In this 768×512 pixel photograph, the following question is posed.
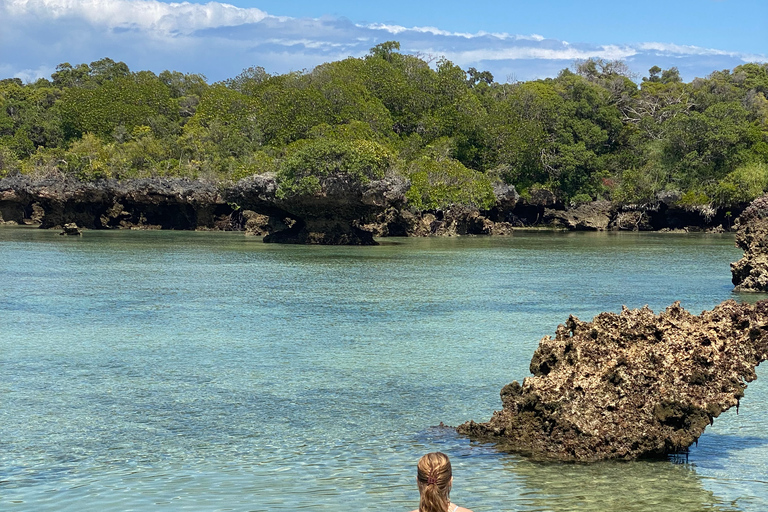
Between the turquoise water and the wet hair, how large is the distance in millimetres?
4048

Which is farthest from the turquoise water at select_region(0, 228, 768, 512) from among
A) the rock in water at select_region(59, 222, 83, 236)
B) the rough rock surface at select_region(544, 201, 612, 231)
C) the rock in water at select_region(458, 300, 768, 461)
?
the rough rock surface at select_region(544, 201, 612, 231)

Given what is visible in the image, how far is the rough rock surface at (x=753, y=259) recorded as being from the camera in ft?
88.9

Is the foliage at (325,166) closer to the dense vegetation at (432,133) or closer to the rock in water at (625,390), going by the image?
the dense vegetation at (432,133)

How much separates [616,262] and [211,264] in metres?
16.7

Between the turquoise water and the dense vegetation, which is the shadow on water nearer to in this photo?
the turquoise water

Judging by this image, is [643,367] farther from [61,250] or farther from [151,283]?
[61,250]

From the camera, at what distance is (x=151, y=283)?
2956 centimetres

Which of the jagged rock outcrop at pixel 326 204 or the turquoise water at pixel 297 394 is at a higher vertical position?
the jagged rock outcrop at pixel 326 204

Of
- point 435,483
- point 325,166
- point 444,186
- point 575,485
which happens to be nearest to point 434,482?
point 435,483

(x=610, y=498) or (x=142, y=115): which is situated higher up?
(x=142, y=115)

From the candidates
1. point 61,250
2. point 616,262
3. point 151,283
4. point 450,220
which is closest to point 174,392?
point 151,283

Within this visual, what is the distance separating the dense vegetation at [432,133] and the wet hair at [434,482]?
Result: 170 feet

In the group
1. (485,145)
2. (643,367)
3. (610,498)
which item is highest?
(485,145)

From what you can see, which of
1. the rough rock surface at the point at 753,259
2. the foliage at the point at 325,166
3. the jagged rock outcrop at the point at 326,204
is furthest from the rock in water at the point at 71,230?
the rough rock surface at the point at 753,259
